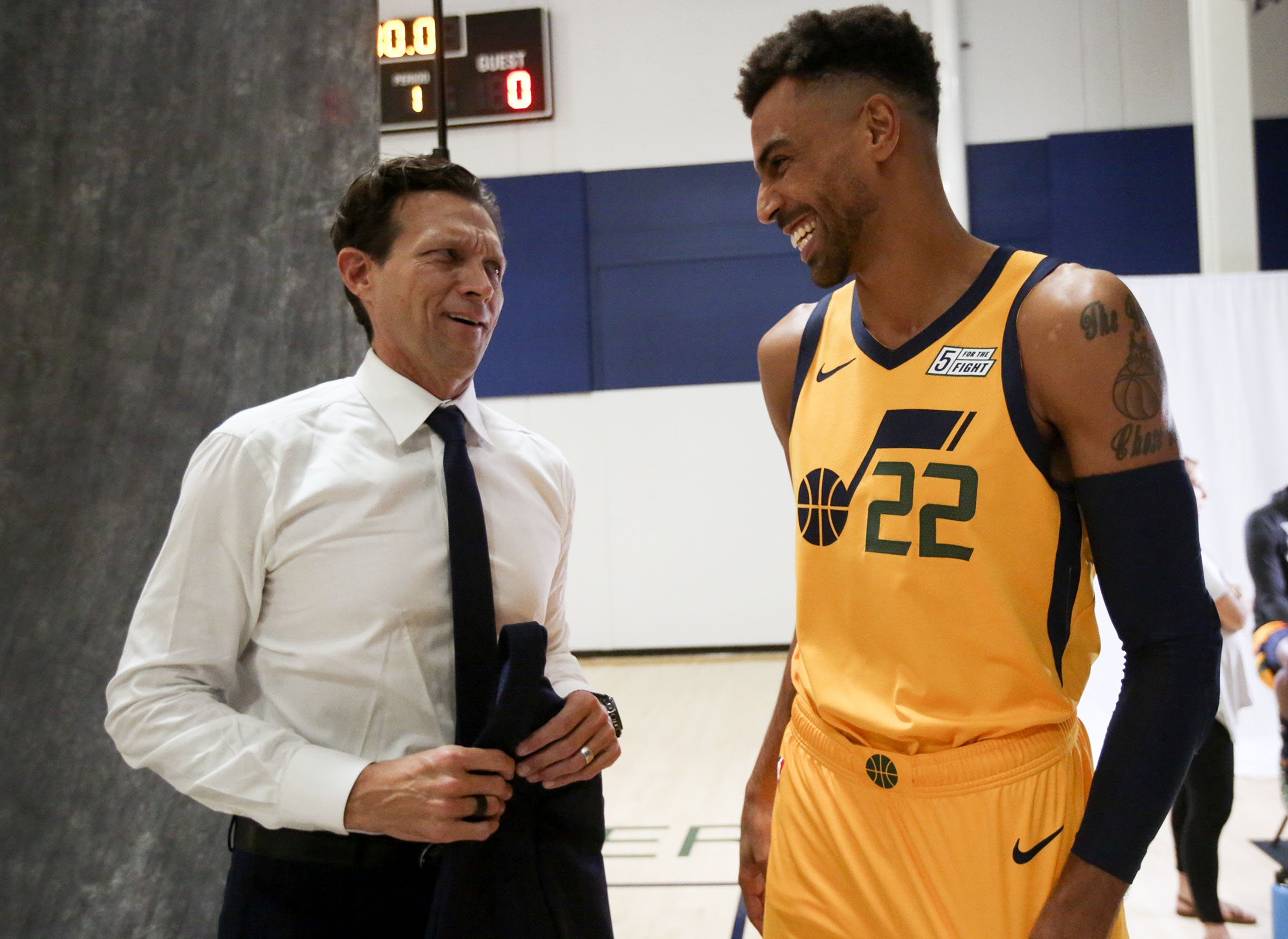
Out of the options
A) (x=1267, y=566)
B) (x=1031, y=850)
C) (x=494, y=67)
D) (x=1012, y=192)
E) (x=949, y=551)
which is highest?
(x=494, y=67)

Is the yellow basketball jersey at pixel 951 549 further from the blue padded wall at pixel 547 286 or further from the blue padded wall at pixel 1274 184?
the blue padded wall at pixel 1274 184

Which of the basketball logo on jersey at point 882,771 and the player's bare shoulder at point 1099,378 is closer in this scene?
the player's bare shoulder at point 1099,378

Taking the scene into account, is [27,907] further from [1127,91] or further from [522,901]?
[1127,91]

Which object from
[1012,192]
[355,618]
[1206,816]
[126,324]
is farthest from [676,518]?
[355,618]

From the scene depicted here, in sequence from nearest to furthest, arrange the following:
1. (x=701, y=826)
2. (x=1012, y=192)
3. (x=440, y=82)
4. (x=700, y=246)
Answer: (x=440, y=82), (x=701, y=826), (x=1012, y=192), (x=700, y=246)

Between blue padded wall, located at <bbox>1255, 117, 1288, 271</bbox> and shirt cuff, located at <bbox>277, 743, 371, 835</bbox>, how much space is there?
837 centimetres

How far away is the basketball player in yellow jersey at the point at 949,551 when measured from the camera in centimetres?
112

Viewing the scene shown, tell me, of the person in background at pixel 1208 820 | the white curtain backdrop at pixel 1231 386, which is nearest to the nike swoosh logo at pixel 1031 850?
the person in background at pixel 1208 820

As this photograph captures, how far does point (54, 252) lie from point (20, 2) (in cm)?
40

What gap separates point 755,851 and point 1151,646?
0.68 m

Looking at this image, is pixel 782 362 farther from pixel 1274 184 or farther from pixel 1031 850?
pixel 1274 184

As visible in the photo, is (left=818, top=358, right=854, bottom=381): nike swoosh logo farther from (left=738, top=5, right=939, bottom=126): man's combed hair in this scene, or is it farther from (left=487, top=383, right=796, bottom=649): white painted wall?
(left=487, top=383, right=796, bottom=649): white painted wall

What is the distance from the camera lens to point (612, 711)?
1.53m

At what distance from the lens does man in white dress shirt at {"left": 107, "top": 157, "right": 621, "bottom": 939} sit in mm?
1252
